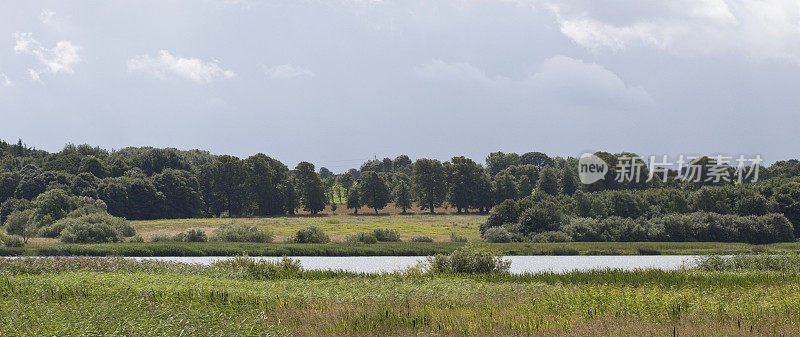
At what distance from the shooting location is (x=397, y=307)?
35.0 feet

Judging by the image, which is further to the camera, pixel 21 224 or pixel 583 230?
pixel 21 224

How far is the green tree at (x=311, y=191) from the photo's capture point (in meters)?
90.0

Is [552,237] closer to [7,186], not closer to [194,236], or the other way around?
[194,236]

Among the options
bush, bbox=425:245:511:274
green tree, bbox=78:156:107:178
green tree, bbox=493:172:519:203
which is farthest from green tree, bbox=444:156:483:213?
bush, bbox=425:245:511:274

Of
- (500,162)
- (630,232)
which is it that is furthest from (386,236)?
(500,162)

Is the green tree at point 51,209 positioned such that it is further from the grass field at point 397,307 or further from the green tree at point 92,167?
the grass field at point 397,307

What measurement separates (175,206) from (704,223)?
221ft

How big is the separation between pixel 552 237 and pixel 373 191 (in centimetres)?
5528

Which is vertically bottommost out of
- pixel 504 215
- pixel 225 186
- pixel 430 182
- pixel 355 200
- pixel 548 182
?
pixel 504 215

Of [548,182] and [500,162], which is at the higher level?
[500,162]

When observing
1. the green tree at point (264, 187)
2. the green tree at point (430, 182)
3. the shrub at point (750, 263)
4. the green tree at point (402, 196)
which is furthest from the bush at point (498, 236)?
the green tree at point (402, 196)

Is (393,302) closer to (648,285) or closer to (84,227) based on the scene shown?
(648,285)

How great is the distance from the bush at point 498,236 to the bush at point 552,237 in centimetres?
181

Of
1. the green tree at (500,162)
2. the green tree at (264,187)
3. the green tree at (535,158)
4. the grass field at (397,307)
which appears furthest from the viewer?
the green tree at (535,158)
